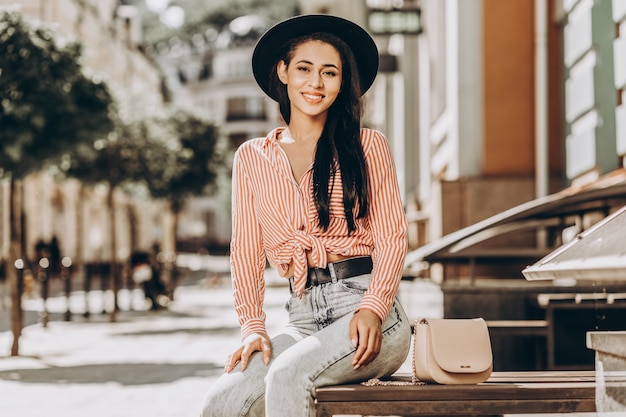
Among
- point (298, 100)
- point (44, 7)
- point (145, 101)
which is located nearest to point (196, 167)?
point (44, 7)

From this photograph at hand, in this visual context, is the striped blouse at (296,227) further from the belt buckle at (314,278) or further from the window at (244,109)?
the window at (244,109)

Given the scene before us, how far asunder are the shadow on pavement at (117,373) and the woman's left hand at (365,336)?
7381mm

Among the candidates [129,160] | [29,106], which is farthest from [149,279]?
[29,106]

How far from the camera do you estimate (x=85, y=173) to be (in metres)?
28.5

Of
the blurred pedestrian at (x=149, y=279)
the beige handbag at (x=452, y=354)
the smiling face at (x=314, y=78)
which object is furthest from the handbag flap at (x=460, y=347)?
the blurred pedestrian at (x=149, y=279)

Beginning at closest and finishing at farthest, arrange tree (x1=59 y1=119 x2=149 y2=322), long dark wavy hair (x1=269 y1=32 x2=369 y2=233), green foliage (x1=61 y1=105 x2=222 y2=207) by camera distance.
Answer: long dark wavy hair (x1=269 y1=32 x2=369 y2=233) < tree (x1=59 y1=119 x2=149 y2=322) < green foliage (x1=61 y1=105 x2=222 y2=207)

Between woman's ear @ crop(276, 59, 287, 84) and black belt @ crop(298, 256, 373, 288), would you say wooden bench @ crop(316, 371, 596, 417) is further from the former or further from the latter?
woman's ear @ crop(276, 59, 287, 84)

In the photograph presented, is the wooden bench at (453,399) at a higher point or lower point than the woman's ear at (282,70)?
→ lower

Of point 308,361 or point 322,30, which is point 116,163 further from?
point 308,361

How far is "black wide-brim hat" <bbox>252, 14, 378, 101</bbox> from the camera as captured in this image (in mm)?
3787

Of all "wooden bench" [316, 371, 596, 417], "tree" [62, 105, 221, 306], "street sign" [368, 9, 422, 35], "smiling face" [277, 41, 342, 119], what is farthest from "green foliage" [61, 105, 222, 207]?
"wooden bench" [316, 371, 596, 417]

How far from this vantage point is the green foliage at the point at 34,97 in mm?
14359

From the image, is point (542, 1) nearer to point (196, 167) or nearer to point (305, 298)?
point (305, 298)

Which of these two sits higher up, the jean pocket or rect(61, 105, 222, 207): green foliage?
rect(61, 105, 222, 207): green foliage
